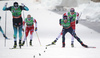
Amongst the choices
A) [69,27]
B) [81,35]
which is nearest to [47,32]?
[81,35]

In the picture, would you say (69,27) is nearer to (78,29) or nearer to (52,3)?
(78,29)

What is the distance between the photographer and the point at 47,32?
1656cm

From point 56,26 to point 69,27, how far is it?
8266 millimetres

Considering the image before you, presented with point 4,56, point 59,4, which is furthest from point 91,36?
point 59,4

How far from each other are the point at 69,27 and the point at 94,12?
14.0m

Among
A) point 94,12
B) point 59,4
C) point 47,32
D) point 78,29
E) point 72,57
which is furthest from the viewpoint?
point 59,4

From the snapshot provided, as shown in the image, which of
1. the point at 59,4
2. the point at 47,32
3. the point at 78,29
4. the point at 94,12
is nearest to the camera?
the point at 47,32

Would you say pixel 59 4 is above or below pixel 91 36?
above

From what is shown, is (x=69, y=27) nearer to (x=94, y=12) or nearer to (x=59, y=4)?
(x=94, y=12)

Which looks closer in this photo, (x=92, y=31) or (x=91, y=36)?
(x=91, y=36)

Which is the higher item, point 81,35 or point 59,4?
point 59,4

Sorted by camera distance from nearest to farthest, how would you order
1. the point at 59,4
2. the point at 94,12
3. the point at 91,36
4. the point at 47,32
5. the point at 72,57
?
the point at 72,57, the point at 91,36, the point at 47,32, the point at 94,12, the point at 59,4

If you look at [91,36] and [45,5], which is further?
[45,5]

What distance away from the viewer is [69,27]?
34.8ft
